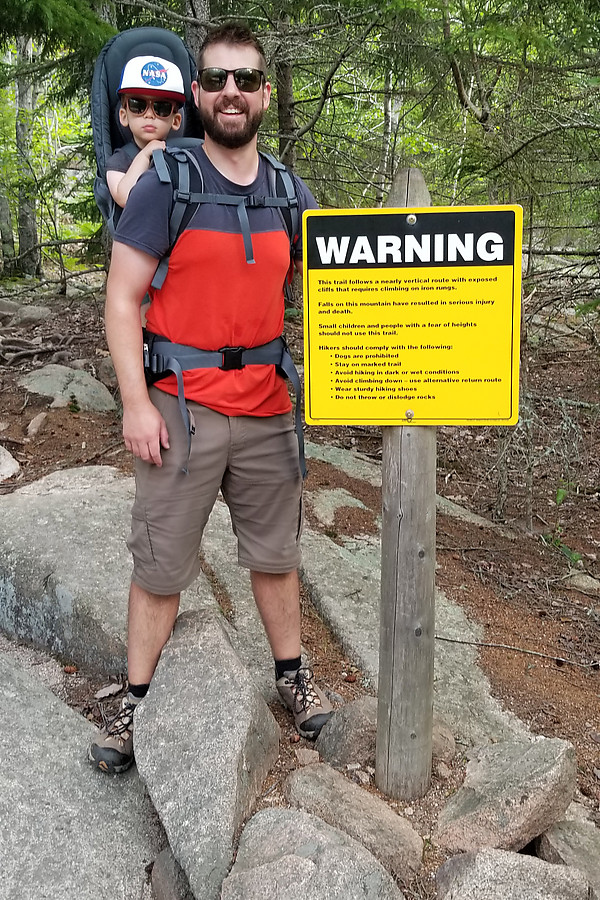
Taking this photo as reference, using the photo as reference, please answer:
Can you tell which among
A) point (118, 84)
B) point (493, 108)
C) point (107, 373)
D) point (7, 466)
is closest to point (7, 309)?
point (107, 373)

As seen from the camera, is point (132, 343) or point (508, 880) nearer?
point (508, 880)

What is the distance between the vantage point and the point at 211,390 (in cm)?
286

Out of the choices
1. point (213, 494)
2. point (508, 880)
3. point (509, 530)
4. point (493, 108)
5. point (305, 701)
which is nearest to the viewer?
point (508, 880)

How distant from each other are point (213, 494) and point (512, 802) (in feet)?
5.02

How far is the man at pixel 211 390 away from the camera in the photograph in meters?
2.70

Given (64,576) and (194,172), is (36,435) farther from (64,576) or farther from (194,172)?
(194,172)

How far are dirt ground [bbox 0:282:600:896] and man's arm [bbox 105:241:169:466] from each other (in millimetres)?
1405

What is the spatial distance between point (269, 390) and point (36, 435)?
4.86 m

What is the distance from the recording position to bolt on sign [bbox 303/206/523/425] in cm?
244

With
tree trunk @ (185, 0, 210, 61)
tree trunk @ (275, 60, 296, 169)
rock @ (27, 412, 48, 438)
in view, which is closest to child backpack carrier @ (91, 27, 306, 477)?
tree trunk @ (185, 0, 210, 61)

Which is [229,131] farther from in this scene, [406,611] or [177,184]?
[406,611]

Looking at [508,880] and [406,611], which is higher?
[406,611]

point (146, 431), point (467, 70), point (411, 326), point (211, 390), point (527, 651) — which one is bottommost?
point (527, 651)

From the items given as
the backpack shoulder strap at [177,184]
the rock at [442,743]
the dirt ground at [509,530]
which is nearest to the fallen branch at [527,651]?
the dirt ground at [509,530]
